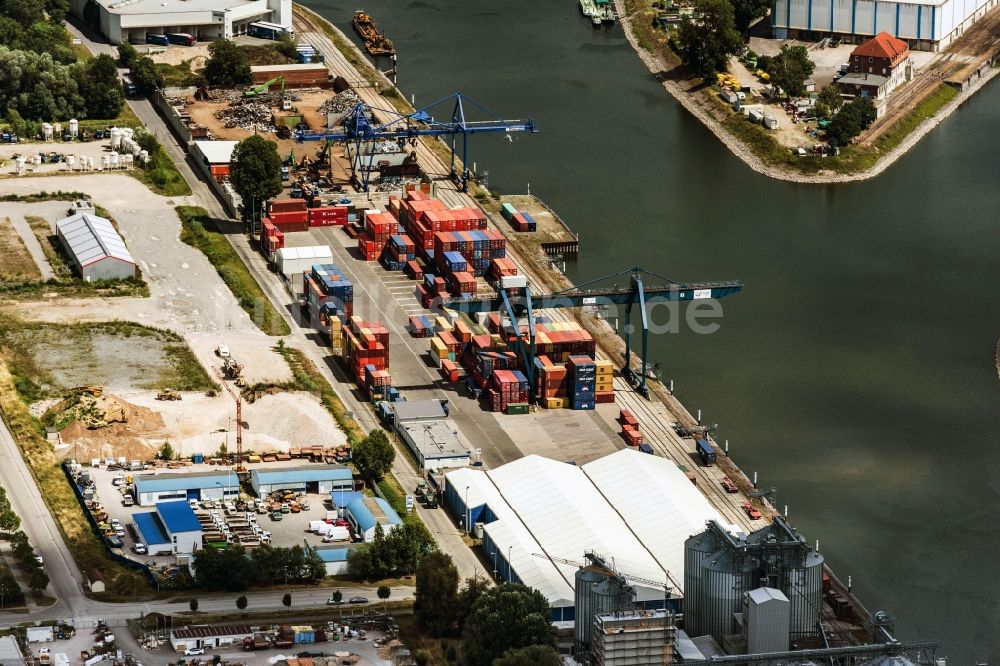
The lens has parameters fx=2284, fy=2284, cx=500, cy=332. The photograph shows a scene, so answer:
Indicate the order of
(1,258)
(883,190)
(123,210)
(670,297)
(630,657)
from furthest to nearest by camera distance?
(883,190) < (123,210) < (1,258) < (670,297) < (630,657)

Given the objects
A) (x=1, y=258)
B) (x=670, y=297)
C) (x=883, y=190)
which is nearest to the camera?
(x=670, y=297)

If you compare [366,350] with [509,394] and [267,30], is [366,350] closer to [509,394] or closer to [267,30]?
[509,394]

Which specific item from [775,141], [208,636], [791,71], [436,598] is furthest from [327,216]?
[208,636]

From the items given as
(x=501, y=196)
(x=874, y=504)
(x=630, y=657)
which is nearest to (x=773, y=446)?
(x=874, y=504)

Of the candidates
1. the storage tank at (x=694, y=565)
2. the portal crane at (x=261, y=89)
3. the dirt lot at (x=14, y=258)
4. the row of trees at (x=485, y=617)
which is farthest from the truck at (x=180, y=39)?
the storage tank at (x=694, y=565)

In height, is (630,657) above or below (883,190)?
above

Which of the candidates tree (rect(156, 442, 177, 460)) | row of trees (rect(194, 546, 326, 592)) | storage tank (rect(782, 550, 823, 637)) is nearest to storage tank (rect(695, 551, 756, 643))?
storage tank (rect(782, 550, 823, 637))

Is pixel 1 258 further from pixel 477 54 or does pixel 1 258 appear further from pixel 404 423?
pixel 477 54
